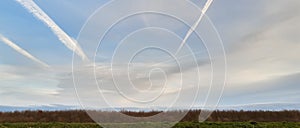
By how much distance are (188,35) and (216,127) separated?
12.1m

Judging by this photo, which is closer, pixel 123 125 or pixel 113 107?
pixel 113 107

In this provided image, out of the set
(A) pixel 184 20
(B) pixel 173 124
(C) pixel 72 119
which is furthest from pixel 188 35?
(C) pixel 72 119

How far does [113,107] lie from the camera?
33.3 feet

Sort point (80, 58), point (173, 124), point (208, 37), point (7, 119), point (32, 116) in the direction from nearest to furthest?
point (80, 58), point (208, 37), point (173, 124), point (7, 119), point (32, 116)

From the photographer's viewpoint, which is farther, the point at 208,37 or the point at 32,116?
the point at 32,116

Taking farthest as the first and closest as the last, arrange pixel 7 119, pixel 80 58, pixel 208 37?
pixel 7 119 → pixel 208 37 → pixel 80 58

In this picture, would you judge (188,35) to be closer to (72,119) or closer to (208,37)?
(208,37)

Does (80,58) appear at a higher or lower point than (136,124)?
higher

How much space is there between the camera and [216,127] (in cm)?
2127

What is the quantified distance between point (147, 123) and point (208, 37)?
11.3 meters

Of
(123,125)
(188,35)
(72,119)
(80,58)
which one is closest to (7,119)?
(72,119)

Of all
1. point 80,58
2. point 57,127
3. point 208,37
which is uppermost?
point 208,37

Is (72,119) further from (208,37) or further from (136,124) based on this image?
(208,37)

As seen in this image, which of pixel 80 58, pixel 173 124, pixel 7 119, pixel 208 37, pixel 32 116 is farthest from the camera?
pixel 32 116
